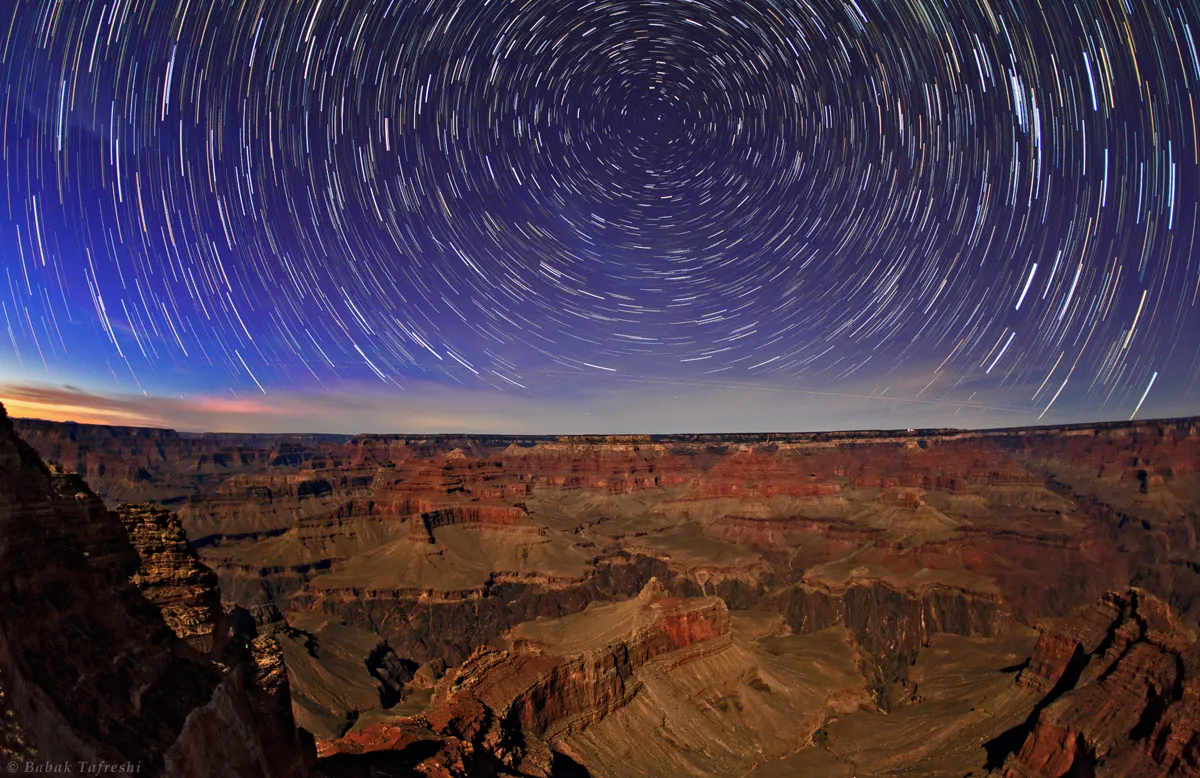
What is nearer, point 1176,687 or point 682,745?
point 1176,687

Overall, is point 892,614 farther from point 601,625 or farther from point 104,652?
point 104,652

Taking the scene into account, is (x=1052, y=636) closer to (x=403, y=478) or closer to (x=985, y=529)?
(x=985, y=529)

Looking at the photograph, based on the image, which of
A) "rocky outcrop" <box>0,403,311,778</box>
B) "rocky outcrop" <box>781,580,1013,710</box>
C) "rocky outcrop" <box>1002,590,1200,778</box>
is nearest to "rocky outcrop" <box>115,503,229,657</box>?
"rocky outcrop" <box>0,403,311,778</box>

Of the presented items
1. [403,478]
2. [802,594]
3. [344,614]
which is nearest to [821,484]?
[802,594]

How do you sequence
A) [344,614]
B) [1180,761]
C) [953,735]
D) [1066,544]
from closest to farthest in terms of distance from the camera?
1. [1180,761]
2. [953,735]
3. [344,614]
4. [1066,544]

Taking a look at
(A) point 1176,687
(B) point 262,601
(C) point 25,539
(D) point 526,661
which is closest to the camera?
(C) point 25,539

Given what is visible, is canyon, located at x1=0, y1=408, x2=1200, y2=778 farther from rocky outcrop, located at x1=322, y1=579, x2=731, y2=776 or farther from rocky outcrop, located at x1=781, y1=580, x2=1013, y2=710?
rocky outcrop, located at x1=781, y1=580, x2=1013, y2=710

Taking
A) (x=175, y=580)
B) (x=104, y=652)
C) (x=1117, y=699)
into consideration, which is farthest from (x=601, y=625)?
(x=104, y=652)
